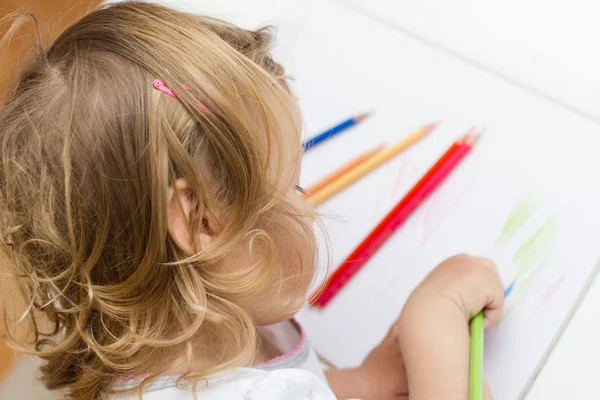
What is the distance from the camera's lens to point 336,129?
2.09ft

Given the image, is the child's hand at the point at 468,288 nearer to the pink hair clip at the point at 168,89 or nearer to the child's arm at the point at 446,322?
the child's arm at the point at 446,322

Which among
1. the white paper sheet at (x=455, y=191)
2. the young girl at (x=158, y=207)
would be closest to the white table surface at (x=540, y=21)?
the white paper sheet at (x=455, y=191)

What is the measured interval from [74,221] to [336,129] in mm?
306

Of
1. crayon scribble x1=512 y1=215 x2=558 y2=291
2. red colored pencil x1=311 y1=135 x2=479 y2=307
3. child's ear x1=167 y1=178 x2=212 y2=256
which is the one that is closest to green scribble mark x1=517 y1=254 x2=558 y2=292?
crayon scribble x1=512 y1=215 x2=558 y2=291

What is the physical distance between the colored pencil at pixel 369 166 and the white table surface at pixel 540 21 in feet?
0.43

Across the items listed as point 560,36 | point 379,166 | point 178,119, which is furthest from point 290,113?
point 560,36

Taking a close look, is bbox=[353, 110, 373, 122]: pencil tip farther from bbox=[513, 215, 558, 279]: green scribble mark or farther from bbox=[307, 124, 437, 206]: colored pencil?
bbox=[513, 215, 558, 279]: green scribble mark

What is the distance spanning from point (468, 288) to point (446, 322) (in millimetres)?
33

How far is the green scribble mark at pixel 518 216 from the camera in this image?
1.85 ft

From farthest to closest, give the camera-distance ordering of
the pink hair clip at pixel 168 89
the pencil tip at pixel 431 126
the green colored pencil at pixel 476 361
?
the pencil tip at pixel 431 126
the green colored pencil at pixel 476 361
the pink hair clip at pixel 168 89

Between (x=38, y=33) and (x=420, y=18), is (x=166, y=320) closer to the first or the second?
(x=38, y=33)

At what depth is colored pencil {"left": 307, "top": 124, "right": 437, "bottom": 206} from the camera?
61 centimetres

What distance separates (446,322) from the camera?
0.53m

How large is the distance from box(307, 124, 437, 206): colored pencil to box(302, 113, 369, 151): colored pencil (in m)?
0.04
